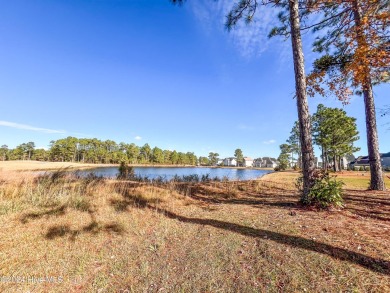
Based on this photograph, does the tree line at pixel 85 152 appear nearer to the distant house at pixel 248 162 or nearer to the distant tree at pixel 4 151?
the distant tree at pixel 4 151

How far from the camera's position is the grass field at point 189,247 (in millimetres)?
2170

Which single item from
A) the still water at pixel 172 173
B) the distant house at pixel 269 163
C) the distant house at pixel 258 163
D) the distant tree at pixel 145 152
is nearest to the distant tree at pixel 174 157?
the distant tree at pixel 145 152

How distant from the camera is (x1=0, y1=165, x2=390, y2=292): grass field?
2170mm

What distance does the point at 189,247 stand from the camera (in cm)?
306

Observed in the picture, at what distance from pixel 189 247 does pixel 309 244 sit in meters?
1.81

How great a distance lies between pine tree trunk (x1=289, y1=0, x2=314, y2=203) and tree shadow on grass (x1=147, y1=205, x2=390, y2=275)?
2250 millimetres

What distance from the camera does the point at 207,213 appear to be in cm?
493

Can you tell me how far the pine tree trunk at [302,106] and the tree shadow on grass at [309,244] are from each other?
88.6 inches

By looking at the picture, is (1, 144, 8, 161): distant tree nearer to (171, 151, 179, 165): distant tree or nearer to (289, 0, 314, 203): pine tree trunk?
(171, 151, 179, 165): distant tree

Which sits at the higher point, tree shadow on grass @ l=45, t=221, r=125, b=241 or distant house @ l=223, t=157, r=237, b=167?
distant house @ l=223, t=157, r=237, b=167

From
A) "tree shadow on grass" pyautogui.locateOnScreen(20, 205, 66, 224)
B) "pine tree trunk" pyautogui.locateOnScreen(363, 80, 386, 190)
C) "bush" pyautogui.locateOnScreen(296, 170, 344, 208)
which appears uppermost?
"pine tree trunk" pyautogui.locateOnScreen(363, 80, 386, 190)

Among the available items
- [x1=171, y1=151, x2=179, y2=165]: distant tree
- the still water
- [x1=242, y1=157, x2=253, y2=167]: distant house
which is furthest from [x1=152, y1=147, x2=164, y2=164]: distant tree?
[x1=242, y1=157, x2=253, y2=167]: distant house

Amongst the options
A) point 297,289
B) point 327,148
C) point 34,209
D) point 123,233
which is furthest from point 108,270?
point 327,148

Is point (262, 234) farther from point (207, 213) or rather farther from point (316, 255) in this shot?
point (207, 213)
